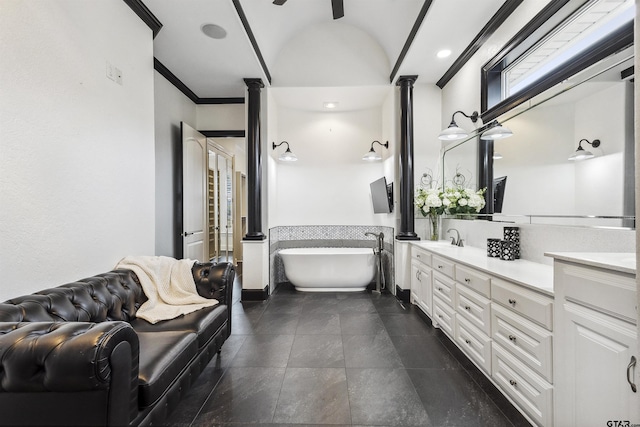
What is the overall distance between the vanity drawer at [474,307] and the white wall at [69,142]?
2731mm

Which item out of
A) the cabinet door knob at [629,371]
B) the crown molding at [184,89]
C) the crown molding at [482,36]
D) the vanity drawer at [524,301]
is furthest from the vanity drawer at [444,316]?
the crown molding at [184,89]

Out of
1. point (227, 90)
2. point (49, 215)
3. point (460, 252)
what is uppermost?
point (227, 90)

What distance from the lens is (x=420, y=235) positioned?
3.77 m

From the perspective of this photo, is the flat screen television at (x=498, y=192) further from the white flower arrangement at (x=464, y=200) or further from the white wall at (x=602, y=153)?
the white wall at (x=602, y=153)

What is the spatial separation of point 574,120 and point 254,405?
8.89ft

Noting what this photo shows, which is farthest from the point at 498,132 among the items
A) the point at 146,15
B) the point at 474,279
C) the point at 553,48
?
the point at 146,15

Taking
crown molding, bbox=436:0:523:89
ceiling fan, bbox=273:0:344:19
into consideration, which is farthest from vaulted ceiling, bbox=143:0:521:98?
ceiling fan, bbox=273:0:344:19

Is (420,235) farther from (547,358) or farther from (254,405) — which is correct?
(254,405)

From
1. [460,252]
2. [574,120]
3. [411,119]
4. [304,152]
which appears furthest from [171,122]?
[574,120]

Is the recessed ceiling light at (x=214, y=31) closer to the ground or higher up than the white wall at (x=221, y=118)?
higher up

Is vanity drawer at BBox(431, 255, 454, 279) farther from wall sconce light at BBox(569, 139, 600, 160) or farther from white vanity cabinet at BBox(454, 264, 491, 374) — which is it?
wall sconce light at BBox(569, 139, 600, 160)

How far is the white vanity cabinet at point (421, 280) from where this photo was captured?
291 cm

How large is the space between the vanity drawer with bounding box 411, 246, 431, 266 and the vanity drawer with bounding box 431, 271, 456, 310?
20 centimetres

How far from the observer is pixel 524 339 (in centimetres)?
151
